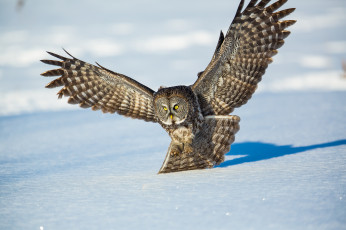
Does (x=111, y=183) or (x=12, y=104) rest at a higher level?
(x=12, y=104)

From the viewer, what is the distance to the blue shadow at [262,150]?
225 inches

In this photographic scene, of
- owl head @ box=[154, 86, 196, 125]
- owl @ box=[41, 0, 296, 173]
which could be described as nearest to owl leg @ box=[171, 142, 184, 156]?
owl @ box=[41, 0, 296, 173]

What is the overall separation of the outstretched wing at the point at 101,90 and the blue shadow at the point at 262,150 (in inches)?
46.2

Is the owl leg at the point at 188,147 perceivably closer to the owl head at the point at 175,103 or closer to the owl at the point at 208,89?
the owl at the point at 208,89

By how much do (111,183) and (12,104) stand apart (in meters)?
7.63

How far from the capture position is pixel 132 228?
3.31m

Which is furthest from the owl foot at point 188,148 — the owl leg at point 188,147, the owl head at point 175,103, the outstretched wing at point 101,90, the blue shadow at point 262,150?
the outstretched wing at point 101,90

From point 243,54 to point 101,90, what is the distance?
1.67m

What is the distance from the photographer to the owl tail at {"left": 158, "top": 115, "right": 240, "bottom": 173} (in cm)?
520

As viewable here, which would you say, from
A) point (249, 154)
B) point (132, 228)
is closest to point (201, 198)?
point (132, 228)

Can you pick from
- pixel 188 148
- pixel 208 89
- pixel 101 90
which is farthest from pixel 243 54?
pixel 101 90

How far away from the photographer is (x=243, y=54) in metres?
5.08

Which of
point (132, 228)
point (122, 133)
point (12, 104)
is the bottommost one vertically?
point (132, 228)

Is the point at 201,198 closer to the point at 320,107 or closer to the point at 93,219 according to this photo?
the point at 93,219
